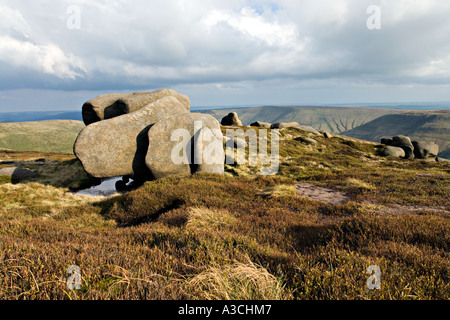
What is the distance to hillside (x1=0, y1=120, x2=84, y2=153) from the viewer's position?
13562cm

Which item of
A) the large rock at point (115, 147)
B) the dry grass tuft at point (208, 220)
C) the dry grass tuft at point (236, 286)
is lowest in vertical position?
the dry grass tuft at point (208, 220)

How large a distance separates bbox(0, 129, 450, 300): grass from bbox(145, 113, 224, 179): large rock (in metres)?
5.26

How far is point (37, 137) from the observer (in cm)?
14775

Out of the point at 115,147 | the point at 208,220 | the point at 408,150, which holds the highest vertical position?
the point at 115,147

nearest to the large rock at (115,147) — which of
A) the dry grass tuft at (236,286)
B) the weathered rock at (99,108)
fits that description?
the weathered rock at (99,108)

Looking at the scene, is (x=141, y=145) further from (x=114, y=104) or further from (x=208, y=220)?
(x=208, y=220)

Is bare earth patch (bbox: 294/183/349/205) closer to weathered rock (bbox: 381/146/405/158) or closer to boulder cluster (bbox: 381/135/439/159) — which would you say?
weathered rock (bbox: 381/146/405/158)

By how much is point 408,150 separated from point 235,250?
5466 centimetres

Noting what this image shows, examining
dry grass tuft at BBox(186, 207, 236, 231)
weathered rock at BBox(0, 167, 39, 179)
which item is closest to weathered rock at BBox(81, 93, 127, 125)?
weathered rock at BBox(0, 167, 39, 179)

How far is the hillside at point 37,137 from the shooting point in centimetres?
13562

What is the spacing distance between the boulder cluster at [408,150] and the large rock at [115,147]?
146 ft

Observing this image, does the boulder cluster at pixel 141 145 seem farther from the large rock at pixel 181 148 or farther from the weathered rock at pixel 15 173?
the weathered rock at pixel 15 173

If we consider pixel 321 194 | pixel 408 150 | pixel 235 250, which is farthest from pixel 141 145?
pixel 408 150
